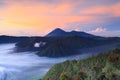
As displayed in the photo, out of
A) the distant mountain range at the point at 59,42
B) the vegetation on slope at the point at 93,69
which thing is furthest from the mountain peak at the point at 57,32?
the vegetation on slope at the point at 93,69

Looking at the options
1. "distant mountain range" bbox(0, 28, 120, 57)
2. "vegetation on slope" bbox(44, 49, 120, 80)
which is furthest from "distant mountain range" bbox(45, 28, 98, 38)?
"vegetation on slope" bbox(44, 49, 120, 80)

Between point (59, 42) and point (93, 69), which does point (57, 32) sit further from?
point (93, 69)

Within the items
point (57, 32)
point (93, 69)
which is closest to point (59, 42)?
point (57, 32)

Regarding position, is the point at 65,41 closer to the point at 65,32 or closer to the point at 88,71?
the point at 65,32

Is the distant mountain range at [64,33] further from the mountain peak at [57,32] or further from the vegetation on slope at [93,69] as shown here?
the vegetation on slope at [93,69]

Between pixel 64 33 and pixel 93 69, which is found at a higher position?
pixel 64 33

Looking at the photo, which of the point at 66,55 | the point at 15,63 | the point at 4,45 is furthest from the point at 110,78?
the point at 4,45
